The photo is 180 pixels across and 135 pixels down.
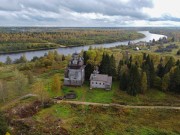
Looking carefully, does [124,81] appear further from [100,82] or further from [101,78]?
[100,82]

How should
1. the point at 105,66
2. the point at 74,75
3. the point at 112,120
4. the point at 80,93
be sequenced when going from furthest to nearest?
the point at 105,66 < the point at 74,75 < the point at 80,93 < the point at 112,120

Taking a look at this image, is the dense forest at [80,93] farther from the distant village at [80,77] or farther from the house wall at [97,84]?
the distant village at [80,77]

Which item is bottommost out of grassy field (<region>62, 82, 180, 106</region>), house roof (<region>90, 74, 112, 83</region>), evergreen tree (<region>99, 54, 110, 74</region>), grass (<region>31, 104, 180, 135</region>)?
grass (<region>31, 104, 180, 135</region>)

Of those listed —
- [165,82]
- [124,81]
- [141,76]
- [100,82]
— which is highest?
[141,76]

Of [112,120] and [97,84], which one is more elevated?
[97,84]

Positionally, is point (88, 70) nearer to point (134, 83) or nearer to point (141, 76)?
point (134, 83)

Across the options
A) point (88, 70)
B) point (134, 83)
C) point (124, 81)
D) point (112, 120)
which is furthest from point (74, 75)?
point (112, 120)

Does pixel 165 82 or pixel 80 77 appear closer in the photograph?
pixel 165 82

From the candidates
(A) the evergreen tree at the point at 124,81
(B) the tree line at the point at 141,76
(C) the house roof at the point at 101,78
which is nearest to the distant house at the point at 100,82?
(C) the house roof at the point at 101,78

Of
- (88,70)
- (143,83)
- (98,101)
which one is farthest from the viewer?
(88,70)

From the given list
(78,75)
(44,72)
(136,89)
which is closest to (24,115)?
(78,75)

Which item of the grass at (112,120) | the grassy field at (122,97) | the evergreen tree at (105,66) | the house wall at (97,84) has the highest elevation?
the evergreen tree at (105,66)

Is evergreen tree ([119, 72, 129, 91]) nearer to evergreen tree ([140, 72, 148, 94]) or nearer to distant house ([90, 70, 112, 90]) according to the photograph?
distant house ([90, 70, 112, 90])

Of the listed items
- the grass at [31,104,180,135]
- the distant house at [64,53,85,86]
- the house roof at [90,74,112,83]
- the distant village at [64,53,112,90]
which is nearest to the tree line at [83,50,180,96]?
the house roof at [90,74,112,83]
